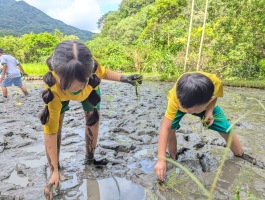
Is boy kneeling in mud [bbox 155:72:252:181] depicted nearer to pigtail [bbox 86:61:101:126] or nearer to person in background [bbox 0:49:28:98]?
pigtail [bbox 86:61:101:126]

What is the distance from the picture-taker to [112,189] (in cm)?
229

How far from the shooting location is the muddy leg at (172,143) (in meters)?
2.74

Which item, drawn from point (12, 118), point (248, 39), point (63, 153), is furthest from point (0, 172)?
point (248, 39)

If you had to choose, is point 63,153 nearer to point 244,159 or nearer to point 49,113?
point 49,113

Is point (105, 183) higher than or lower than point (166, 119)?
lower

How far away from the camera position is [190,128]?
164 inches

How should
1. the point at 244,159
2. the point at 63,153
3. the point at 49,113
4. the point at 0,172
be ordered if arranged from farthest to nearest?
the point at 63,153
the point at 244,159
the point at 0,172
the point at 49,113

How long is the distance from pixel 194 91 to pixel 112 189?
3.50 feet

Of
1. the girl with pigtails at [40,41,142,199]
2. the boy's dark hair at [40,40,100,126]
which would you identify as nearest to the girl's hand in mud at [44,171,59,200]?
the girl with pigtails at [40,41,142,199]

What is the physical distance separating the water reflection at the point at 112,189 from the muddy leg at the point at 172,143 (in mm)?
628

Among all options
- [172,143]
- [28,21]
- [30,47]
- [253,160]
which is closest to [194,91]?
[172,143]

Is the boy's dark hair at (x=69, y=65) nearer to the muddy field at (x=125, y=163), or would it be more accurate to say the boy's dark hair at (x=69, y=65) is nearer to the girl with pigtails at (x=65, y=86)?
the girl with pigtails at (x=65, y=86)

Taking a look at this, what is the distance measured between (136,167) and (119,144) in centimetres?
67

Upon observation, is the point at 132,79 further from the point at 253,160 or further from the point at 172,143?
the point at 253,160
